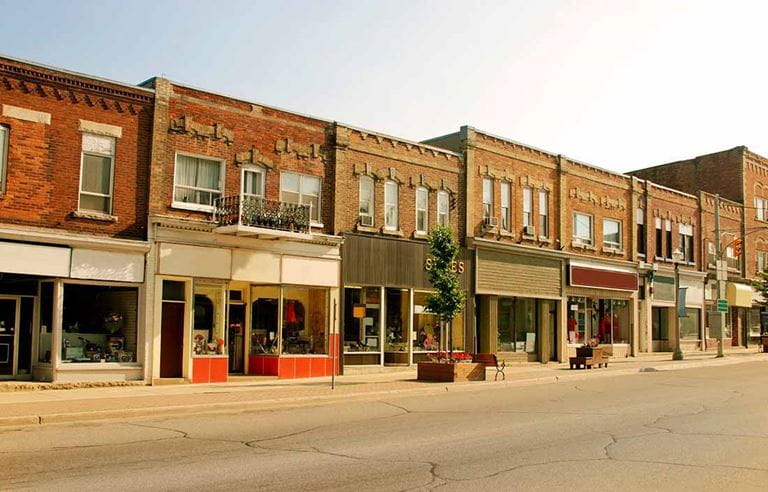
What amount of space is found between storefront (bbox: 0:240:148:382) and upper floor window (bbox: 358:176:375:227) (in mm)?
8013

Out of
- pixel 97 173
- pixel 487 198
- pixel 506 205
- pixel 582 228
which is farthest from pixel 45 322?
pixel 582 228

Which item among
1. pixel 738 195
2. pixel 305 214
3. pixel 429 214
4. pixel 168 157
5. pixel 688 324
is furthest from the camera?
pixel 738 195

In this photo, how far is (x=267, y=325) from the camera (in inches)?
960

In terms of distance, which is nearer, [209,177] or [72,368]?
[72,368]

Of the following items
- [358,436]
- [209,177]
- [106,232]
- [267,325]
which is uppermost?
[209,177]

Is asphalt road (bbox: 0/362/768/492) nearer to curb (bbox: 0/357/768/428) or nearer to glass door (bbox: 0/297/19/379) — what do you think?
curb (bbox: 0/357/768/428)

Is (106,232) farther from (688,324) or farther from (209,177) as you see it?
(688,324)

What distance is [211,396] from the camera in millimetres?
17750

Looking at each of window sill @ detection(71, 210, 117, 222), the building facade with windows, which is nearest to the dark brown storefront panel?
the building facade with windows

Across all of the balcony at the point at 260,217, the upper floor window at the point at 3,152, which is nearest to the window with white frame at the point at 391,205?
the balcony at the point at 260,217

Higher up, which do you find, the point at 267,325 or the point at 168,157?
the point at 168,157

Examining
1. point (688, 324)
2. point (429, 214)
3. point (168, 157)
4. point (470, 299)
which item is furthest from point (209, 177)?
point (688, 324)

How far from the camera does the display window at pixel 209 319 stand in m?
22.5

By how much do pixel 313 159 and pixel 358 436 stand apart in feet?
45.8
